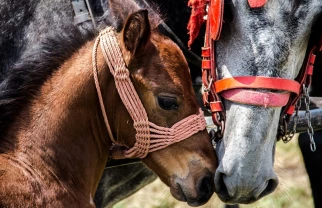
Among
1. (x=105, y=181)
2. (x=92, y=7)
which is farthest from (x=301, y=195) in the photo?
(x=92, y=7)

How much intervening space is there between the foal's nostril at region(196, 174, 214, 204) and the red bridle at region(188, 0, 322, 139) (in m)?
0.32

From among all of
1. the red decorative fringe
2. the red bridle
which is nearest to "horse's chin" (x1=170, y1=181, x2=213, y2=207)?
the red bridle

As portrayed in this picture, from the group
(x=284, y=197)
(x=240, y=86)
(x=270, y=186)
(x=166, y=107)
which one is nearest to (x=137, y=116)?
(x=166, y=107)

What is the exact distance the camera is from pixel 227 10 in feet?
14.9

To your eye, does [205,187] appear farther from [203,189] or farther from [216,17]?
[216,17]

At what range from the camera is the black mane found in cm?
423

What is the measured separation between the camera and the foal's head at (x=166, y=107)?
4242mm

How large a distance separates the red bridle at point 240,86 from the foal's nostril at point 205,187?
1.04 feet

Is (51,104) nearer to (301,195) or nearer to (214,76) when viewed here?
(214,76)

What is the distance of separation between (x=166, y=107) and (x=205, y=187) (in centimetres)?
46

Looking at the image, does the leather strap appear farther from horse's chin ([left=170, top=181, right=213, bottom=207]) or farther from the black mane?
horse's chin ([left=170, top=181, right=213, bottom=207])

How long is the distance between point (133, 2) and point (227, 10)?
52 cm

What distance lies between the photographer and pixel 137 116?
4.25m

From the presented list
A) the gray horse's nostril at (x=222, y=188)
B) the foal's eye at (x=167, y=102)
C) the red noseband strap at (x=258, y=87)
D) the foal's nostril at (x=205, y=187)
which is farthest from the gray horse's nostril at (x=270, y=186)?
the foal's eye at (x=167, y=102)
